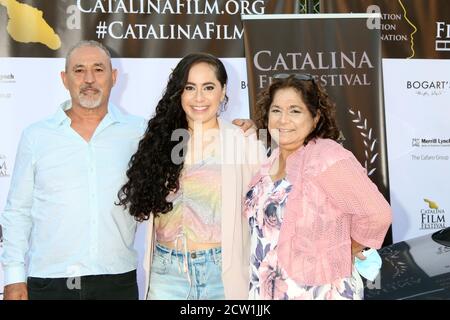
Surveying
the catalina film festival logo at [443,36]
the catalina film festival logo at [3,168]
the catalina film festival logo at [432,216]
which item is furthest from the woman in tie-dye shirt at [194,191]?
the catalina film festival logo at [443,36]

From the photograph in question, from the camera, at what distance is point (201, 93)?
3.05m

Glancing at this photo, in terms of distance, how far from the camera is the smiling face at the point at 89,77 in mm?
3295

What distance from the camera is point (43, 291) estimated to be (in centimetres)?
325

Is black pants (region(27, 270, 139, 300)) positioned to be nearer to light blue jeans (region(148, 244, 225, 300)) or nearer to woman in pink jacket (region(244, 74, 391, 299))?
light blue jeans (region(148, 244, 225, 300))

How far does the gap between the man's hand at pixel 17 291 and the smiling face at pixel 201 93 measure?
1269 mm

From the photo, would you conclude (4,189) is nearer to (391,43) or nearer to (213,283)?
(213,283)

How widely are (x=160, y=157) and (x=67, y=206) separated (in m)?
0.55

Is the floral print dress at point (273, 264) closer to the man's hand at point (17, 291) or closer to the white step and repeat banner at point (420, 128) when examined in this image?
the man's hand at point (17, 291)

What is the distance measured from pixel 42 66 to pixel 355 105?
8.01ft

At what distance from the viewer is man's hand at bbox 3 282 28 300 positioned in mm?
3279

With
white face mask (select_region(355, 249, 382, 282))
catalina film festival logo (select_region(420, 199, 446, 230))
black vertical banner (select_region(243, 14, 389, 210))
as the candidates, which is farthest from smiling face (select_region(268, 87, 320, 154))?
catalina film festival logo (select_region(420, 199, 446, 230))
